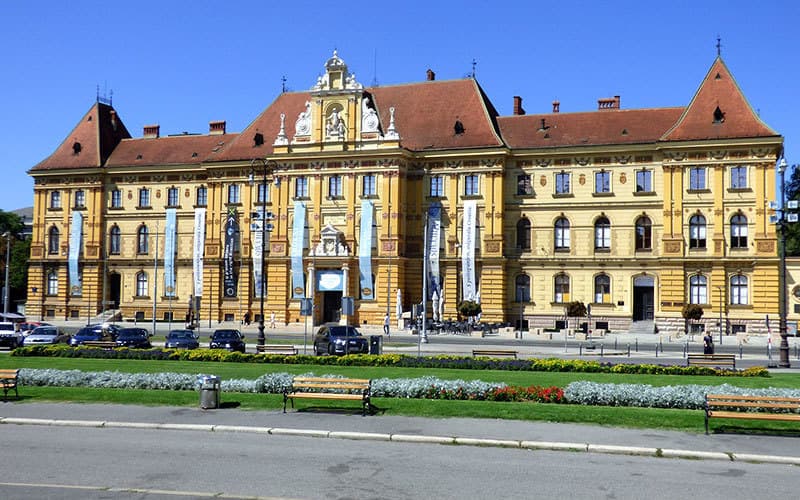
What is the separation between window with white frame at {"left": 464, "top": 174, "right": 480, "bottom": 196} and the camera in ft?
236

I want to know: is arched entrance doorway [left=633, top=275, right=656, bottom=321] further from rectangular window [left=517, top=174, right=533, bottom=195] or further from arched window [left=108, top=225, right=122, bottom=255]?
arched window [left=108, top=225, right=122, bottom=255]

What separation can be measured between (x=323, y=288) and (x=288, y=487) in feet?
192

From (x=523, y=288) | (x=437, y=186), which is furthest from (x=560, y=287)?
(x=437, y=186)

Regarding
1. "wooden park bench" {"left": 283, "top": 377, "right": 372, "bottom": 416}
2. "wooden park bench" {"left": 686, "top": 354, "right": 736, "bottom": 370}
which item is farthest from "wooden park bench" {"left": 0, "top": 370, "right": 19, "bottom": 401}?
"wooden park bench" {"left": 686, "top": 354, "right": 736, "bottom": 370}

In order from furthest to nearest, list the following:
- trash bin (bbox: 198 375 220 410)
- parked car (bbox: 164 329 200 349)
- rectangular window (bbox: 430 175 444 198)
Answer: rectangular window (bbox: 430 175 444 198) < parked car (bbox: 164 329 200 349) < trash bin (bbox: 198 375 220 410)

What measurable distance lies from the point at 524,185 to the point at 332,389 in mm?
50534

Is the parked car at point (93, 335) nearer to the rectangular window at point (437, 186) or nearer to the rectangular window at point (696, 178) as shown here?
the rectangular window at point (437, 186)

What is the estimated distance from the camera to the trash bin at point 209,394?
76.6 feet

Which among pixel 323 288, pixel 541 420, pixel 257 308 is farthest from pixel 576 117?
pixel 541 420

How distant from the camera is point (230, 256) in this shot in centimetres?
7756

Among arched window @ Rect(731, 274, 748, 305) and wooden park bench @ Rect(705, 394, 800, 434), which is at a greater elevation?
arched window @ Rect(731, 274, 748, 305)

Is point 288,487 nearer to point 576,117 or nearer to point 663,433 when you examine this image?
point 663,433

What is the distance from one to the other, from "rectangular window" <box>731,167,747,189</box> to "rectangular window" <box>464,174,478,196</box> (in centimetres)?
2078

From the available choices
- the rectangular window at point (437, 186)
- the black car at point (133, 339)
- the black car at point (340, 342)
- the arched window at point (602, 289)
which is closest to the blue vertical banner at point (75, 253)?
the rectangular window at point (437, 186)
